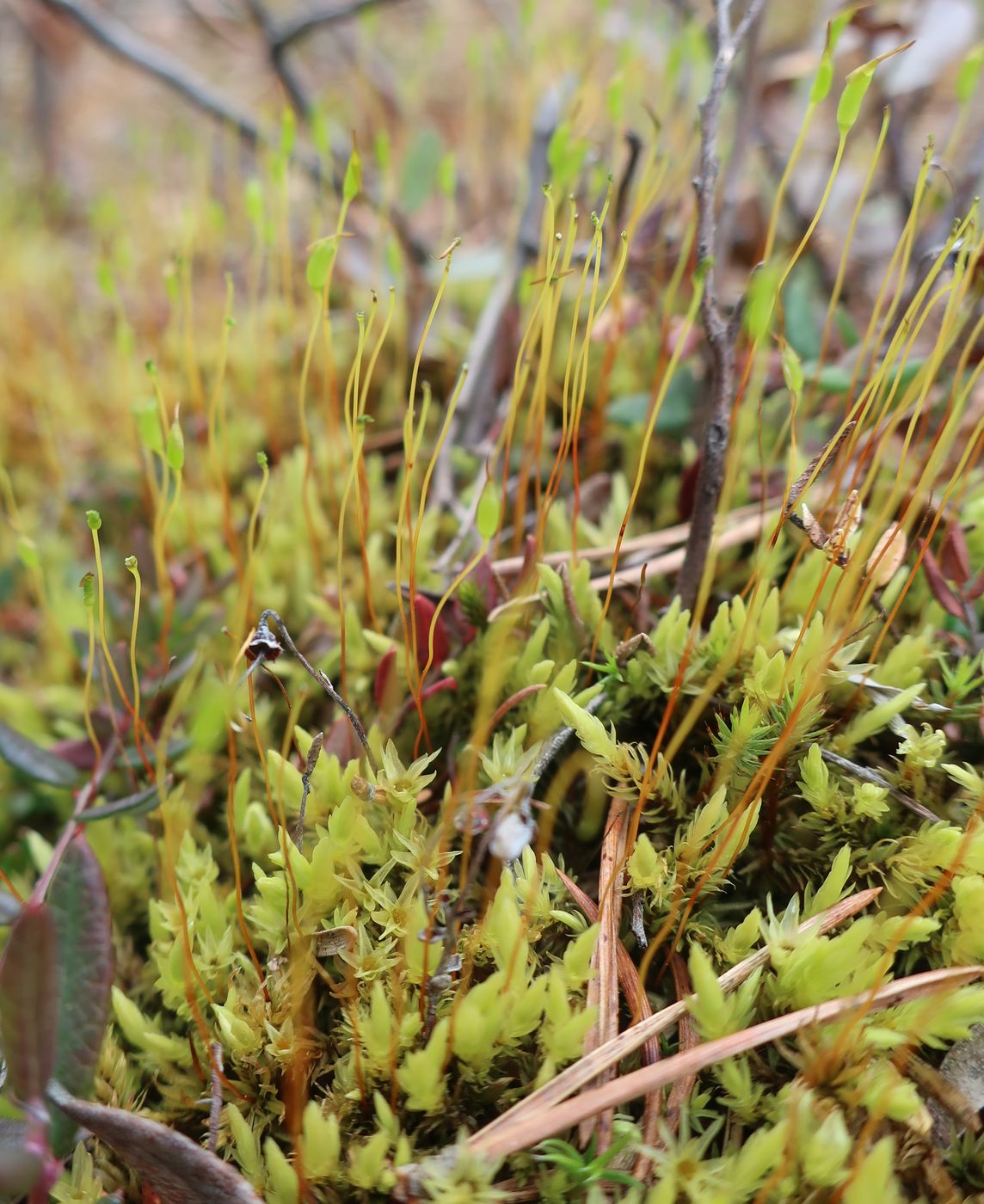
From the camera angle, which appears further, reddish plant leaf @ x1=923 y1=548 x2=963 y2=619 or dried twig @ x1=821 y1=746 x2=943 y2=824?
reddish plant leaf @ x1=923 y1=548 x2=963 y2=619

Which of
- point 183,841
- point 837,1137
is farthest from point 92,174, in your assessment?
point 837,1137

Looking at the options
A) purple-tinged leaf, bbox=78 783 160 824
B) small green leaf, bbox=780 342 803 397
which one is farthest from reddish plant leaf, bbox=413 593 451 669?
small green leaf, bbox=780 342 803 397

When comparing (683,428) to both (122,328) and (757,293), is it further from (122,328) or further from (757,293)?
(122,328)

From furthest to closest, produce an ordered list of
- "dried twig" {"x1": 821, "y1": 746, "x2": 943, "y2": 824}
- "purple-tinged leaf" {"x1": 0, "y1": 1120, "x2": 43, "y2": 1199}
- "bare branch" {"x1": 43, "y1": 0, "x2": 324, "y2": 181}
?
"bare branch" {"x1": 43, "y1": 0, "x2": 324, "y2": 181} < "dried twig" {"x1": 821, "y1": 746, "x2": 943, "y2": 824} < "purple-tinged leaf" {"x1": 0, "y1": 1120, "x2": 43, "y2": 1199}

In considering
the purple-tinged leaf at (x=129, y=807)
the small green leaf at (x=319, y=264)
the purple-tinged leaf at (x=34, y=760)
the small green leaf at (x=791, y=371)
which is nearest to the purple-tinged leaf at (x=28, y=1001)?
the purple-tinged leaf at (x=129, y=807)

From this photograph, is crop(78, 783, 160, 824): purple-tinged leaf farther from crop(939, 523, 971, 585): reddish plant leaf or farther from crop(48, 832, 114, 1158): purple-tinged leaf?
crop(939, 523, 971, 585): reddish plant leaf
